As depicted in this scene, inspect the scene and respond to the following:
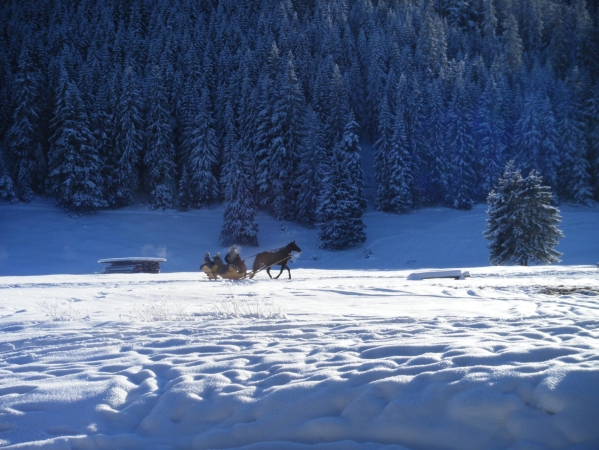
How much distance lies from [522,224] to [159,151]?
32670 mm

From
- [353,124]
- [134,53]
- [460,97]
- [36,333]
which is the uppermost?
[134,53]

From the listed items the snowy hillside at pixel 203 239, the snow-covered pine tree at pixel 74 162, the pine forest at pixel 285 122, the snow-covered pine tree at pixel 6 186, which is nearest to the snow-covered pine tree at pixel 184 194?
the pine forest at pixel 285 122

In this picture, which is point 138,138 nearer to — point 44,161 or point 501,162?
point 44,161

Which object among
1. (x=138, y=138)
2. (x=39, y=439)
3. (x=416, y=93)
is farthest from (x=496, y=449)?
(x=416, y=93)

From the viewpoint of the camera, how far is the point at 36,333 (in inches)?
243

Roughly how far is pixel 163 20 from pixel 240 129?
3379 centimetres

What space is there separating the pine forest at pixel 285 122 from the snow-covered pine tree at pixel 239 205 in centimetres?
14

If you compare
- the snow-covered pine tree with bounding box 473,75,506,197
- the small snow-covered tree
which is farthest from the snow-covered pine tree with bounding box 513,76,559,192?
the small snow-covered tree

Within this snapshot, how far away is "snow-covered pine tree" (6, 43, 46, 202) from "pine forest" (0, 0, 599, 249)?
13 cm

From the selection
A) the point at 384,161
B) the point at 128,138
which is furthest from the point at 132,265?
the point at 384,161

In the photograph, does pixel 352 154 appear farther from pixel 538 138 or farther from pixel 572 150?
pixel 572 150

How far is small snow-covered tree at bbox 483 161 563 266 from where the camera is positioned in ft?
84.3

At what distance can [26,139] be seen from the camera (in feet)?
141

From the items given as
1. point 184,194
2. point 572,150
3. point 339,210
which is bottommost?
point 339,210
